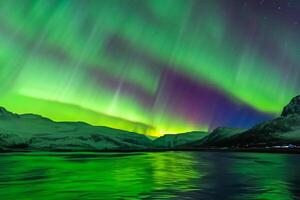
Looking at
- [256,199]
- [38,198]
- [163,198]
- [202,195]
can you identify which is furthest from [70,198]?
[256,199]

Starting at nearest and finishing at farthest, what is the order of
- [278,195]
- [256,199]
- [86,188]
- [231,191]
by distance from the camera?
[256,199] < [278,195] < [231,191] < [86,188]

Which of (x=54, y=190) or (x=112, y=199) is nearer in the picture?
(x=112, y=199)

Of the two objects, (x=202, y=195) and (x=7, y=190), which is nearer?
(x=202, y=195)

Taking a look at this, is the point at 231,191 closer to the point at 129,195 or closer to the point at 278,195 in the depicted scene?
the point at 278,195

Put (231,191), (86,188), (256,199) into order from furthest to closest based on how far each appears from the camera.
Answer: (86,188), (231,191), (256,199)

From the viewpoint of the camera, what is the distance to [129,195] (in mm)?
39156

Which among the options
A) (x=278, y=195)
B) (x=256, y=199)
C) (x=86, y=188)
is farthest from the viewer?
(x=86, y=188)

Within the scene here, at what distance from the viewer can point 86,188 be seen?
46531 millimetres

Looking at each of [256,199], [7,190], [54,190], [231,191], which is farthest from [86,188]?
[256,199]

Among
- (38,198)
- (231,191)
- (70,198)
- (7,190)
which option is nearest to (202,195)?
(231,191)

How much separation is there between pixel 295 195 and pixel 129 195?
13761 millimetres

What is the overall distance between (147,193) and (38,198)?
9506mm

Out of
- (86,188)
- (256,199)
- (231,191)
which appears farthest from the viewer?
(86,188)

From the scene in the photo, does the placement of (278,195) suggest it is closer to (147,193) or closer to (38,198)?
(147,193)
